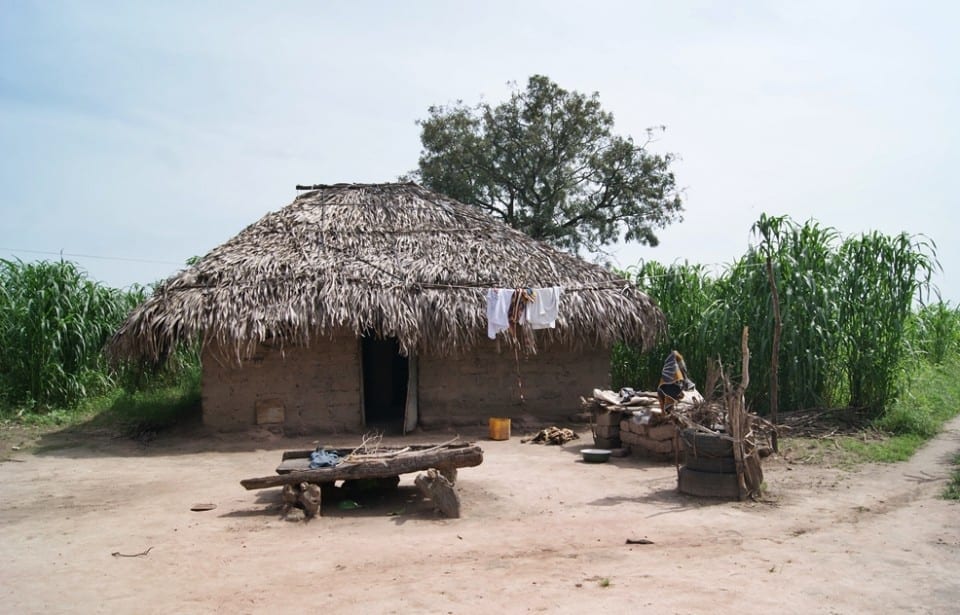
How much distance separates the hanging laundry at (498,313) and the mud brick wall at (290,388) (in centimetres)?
186

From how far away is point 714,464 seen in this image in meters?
6.65

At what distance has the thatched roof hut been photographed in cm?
1000

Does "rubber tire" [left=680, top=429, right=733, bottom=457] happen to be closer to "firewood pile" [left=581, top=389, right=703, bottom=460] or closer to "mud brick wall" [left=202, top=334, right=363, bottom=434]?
"firewood pile" [left=581, top=389, right=703, bottom=460]

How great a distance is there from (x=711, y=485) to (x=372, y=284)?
5.59 meters

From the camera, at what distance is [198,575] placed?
4.83 metres

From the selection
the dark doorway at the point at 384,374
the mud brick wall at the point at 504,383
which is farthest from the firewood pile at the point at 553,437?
the dark doorway at the point at 384,374

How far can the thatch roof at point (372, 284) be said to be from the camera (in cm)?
999

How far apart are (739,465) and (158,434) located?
25.8 feet

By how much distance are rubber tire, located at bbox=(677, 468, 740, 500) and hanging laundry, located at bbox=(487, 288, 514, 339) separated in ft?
13.8

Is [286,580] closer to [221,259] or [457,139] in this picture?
[221,259]

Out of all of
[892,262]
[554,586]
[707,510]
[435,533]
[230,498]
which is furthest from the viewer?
[892,262]

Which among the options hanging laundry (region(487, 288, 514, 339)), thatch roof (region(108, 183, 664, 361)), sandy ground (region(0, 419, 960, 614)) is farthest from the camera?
hanging laundry (region(487, 288, 514, 339))

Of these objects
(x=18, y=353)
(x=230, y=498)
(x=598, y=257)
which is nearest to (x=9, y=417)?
(x=18, y=353)

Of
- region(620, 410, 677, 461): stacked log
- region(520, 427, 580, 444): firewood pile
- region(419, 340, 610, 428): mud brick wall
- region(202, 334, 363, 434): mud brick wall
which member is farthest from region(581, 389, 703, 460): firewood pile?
region(202, 334, 363, 434): mud brick wall
